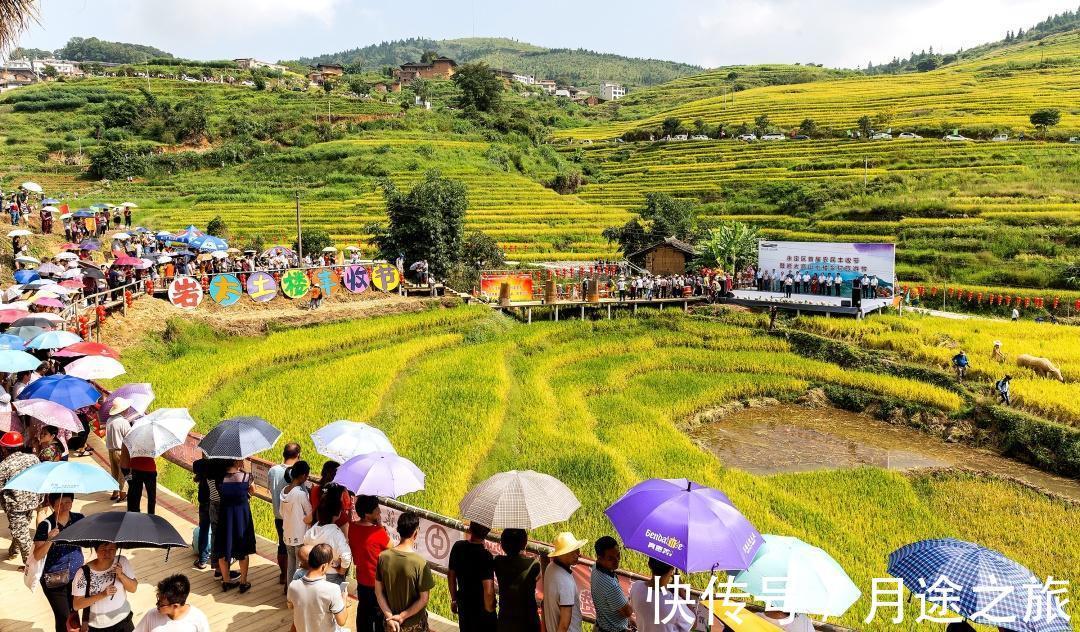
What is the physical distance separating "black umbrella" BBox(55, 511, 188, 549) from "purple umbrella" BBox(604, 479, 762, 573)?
10.7 feet

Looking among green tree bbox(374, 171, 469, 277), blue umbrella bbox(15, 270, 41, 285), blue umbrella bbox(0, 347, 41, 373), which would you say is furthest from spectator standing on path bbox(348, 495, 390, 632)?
green tree bbox(374, 171, 469, 277)

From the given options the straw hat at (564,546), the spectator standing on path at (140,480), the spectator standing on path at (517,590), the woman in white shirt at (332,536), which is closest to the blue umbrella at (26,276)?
the spectator standing on path at (140,480)

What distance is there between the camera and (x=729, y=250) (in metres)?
32.2

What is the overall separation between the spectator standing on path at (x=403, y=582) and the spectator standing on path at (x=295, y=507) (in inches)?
56.7

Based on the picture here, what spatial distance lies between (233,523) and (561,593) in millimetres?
3463

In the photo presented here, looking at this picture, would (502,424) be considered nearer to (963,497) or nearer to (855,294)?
(963,497)

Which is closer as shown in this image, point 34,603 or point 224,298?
point 34,603

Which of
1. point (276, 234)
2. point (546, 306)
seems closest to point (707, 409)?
point (546, 306)

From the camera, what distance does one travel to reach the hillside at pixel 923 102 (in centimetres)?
6191

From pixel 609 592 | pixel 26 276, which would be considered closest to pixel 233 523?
pixel 609 592

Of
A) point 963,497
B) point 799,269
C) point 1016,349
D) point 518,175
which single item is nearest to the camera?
point 963,497

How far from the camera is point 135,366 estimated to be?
53.6 feet

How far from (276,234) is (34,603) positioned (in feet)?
113

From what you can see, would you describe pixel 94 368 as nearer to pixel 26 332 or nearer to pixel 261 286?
pixel 26 332
